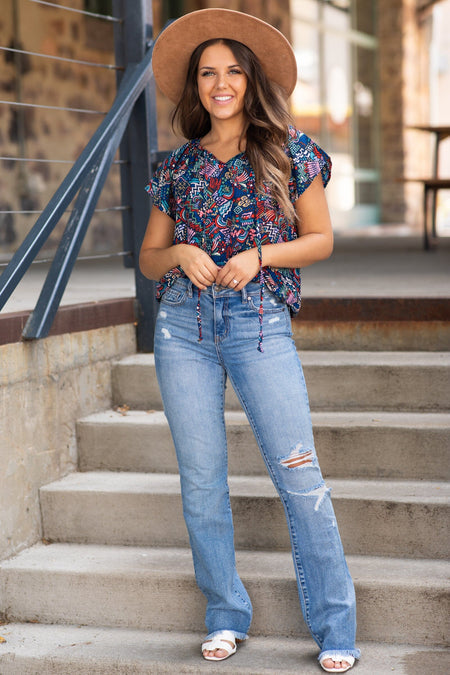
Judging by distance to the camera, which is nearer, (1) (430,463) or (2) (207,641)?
(2) (207,641)

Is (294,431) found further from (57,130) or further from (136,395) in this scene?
(57,130)

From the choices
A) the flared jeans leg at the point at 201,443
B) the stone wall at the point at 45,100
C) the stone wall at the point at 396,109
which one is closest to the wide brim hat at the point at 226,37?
the flared jeans leg at the point at 201,443

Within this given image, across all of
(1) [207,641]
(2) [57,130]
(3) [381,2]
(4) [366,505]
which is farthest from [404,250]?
(3) [381,2]

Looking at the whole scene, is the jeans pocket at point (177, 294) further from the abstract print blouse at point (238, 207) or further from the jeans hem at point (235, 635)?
the jeans hem at point (235, 635)

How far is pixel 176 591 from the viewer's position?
2859 mm

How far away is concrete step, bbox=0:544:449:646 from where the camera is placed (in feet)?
8.82

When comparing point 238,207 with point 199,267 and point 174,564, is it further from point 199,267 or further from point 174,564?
point 174,564

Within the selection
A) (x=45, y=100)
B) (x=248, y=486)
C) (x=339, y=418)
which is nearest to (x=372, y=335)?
(x=339, y=418)

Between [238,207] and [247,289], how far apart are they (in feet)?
0.72

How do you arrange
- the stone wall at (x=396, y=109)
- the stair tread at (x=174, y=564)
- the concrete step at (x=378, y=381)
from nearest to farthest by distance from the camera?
the stair tread at (x=174, y=564) < the concrete step at (x=378, y=381) < the stone wall at (x=396, y=109)

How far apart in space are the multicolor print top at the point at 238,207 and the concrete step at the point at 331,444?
2.88ft

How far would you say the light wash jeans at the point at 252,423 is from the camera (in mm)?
2369

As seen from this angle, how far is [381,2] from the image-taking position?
601 inches

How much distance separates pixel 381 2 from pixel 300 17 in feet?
11.7
